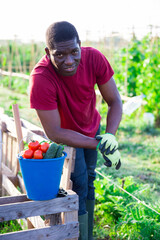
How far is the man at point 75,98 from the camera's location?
1951 mm

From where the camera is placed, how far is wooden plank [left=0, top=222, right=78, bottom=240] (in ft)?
5.94

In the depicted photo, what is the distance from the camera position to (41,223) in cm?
227

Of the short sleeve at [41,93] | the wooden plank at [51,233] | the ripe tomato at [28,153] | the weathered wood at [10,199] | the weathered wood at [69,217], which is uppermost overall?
the short sleeve at [41,93]

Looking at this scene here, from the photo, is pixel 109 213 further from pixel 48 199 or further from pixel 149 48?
pixel 149 48

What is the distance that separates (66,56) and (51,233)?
108 centimetres

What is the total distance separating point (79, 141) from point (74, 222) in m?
0.51

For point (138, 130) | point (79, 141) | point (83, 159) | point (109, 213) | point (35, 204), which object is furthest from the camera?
point (138, 130)

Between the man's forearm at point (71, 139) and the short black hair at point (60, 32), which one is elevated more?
the short black hair at point (60, 32)

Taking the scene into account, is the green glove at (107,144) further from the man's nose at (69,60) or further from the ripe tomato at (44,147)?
the man's nose at (69,60)

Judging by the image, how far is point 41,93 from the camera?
1.98 metres

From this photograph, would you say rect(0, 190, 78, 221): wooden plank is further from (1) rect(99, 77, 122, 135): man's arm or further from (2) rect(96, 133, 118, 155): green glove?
(1) rect(99, 77, 122, 135): man's arm

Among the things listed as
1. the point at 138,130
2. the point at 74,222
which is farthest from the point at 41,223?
the point at 138,130

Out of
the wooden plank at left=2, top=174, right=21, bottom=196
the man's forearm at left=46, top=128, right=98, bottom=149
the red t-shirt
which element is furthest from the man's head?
the wooden plank at left=2, top=174, right=21, bottom=196

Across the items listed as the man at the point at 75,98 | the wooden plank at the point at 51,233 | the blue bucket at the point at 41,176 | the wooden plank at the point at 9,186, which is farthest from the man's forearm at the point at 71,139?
the wooden plank at the point at 9,186
